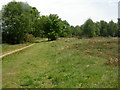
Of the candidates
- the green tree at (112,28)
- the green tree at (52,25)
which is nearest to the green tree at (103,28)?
the green tree at (112,28)

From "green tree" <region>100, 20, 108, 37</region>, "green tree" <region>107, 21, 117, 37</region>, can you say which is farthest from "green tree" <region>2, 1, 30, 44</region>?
"green tree" <region>107, 21, 117, 37</region>

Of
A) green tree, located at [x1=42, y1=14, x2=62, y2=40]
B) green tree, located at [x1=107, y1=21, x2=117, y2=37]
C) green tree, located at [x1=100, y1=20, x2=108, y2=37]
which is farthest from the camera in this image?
green tree, located at [x1=100, y1=20, x2=108, y2=37]

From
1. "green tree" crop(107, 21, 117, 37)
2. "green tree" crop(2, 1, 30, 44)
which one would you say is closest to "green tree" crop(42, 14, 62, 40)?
"green tree" crop(2, 1, 30, 44)

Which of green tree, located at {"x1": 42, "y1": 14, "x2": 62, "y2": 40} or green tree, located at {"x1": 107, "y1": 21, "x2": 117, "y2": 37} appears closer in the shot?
green tree, located at {"x1": 42, "y1": 14, "x2": 62, "y2": 40}

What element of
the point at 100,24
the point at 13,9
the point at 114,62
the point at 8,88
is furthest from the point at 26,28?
the point at 100,24

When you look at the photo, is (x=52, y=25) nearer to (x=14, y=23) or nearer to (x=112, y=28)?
(x=14, y=23)

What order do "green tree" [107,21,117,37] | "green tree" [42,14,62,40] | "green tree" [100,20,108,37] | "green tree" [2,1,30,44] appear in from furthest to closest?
"green tree" [100,20,108,37] < "green tree" [107,21,117,37] < "green tree" [42,14,62,40] < "green tree" [2,1,30,44]

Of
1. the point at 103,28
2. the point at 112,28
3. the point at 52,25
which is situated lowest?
the point at 52,25

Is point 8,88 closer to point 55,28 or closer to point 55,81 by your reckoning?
point 55,81

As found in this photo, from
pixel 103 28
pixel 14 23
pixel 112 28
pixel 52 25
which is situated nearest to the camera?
pixel 14 23

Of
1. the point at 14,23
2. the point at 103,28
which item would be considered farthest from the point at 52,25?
the point at 103,28

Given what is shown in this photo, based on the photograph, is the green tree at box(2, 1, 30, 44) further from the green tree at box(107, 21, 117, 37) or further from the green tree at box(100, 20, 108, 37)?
the green tree at box(107, 21, 117, 37)

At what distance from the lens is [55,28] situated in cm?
6606

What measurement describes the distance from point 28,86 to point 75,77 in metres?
3.06
